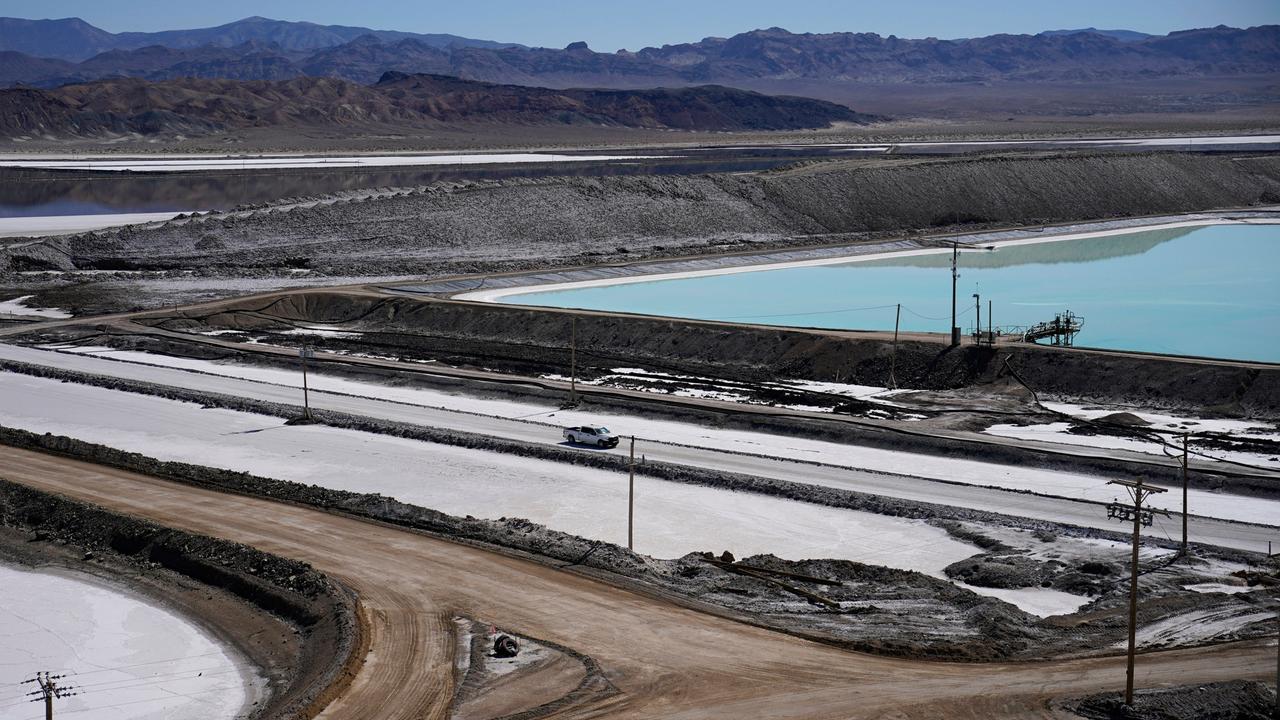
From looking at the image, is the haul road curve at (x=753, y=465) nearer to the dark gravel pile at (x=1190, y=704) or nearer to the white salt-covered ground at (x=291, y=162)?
the dark gravel pile at (x=1190, y=704)

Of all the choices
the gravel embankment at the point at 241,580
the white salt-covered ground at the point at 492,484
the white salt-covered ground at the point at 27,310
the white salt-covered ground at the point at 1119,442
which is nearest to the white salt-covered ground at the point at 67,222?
the white salt-covered ground at the point at 27,310

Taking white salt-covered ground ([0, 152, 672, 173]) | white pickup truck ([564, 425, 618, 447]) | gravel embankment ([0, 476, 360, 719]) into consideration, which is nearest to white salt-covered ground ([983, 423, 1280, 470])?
white pickup truck ([564, 425, 618, 447])

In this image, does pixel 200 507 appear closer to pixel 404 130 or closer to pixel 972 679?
pixel 972 679

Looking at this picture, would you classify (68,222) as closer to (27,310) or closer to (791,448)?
(27,310)

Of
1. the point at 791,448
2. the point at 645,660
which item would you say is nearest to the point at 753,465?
the point at 791,448

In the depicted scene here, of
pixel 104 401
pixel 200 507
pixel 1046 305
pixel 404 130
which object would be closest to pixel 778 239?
pixel 1046 305

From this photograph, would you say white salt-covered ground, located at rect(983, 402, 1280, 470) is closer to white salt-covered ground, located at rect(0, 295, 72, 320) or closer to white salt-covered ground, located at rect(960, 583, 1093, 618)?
white salt-covered ground, located at rect(960, 583, 1093, 618)
